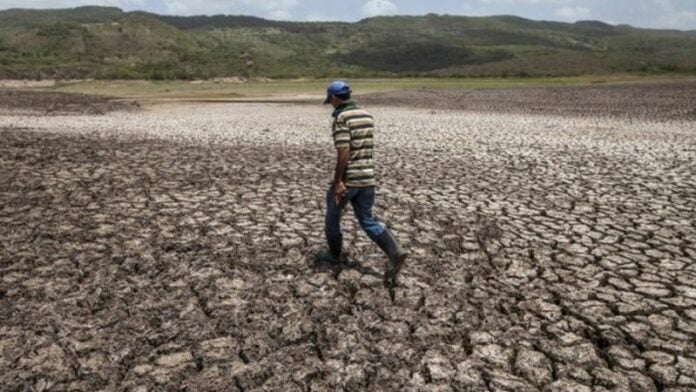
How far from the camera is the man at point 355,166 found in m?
5.82

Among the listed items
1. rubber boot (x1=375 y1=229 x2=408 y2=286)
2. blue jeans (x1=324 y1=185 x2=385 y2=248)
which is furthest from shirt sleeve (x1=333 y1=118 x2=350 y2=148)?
rubber boot (x1=375 y1=229 x2=408 y2=286)

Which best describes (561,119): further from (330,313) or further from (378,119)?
(330,313)

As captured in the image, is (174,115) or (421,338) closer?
(421,338)

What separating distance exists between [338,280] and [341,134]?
1870 mm

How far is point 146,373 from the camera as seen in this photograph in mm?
4594

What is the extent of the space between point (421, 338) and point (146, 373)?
253cm

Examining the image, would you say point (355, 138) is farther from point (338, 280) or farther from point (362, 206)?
point (338, 280)

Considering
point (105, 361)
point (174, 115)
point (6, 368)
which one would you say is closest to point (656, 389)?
point (105, 361)

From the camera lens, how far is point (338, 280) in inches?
258

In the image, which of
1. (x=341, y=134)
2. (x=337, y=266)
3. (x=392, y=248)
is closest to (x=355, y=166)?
(x=341, y=134)

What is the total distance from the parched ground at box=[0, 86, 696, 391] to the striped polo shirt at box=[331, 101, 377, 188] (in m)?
1.35

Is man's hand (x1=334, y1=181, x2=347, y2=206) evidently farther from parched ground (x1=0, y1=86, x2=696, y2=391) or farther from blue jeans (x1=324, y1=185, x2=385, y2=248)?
parched ground (x1=0, y1=86, x2=696, y2=391)

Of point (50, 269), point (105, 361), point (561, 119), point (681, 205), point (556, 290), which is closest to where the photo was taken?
point (105, 361)

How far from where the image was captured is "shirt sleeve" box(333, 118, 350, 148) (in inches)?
228
